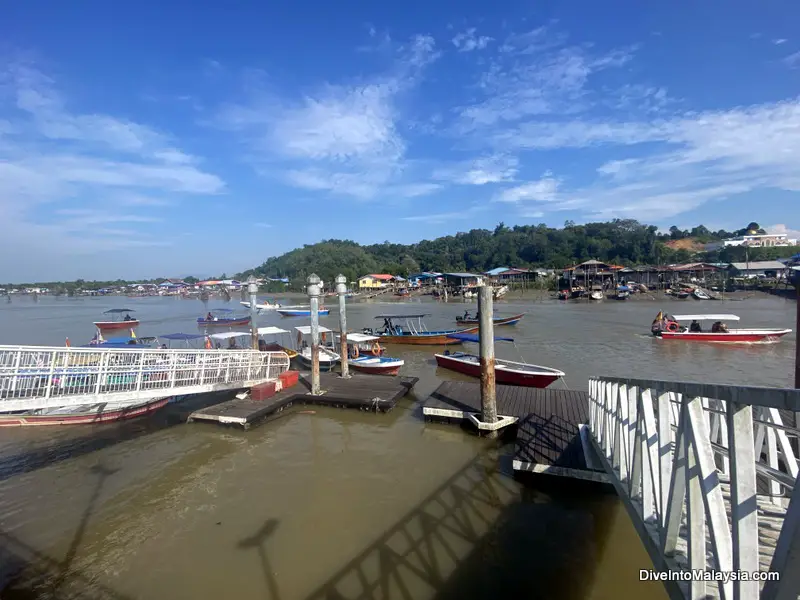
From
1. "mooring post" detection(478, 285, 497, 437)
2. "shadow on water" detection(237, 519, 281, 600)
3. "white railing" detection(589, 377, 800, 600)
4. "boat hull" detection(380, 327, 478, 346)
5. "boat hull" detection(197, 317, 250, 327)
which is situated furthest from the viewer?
"boat hull" detection(197, 317, 250, 327)

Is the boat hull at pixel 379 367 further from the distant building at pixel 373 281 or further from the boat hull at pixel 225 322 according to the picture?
the distant building at pixel 373 281

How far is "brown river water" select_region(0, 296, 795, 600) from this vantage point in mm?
6051

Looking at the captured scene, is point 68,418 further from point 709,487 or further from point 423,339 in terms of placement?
point 423,339

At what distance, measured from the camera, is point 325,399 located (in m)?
14.0

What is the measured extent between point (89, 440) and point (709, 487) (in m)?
14.1

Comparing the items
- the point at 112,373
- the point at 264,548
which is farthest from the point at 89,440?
the point at 264,548

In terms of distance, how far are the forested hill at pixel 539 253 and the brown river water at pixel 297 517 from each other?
85.1m

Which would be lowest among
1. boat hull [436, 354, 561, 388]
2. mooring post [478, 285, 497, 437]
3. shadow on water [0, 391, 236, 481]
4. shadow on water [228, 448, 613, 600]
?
shadow on water [228, 448, 613, 600]

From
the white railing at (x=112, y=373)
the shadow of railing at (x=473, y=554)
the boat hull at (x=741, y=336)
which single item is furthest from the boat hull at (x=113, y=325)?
the boat hull at (x=741, y=336)

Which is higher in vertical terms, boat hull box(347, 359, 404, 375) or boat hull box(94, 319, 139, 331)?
boat hull box(94, 319, 139, 331)

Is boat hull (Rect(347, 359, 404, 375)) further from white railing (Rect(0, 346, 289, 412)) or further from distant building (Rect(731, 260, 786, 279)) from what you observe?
distant building (Rect(731, 260, 786, 279))

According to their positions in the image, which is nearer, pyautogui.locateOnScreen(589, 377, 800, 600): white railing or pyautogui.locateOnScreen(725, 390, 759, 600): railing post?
pyautogui.locateOnScreen(589, 377, 800, 600): white railing

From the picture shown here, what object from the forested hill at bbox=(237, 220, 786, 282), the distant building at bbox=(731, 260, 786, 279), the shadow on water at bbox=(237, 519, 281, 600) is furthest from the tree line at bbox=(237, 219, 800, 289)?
the shadow on water at bbox=(237, 519, 281, 600)

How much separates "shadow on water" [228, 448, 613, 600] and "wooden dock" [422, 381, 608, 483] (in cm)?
68
